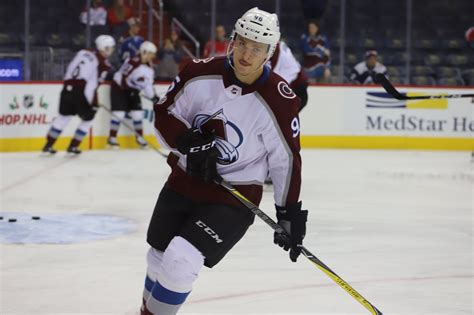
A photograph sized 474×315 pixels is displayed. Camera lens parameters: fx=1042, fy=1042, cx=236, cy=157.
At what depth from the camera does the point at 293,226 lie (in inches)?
135

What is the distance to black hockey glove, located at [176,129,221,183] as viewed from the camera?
333 centimetres

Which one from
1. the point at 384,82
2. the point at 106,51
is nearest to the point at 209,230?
the point at 384,82

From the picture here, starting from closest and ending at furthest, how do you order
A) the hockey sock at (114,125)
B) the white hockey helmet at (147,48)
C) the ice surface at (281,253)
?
the ice surface at (281,253), the hockey sock at (114,125), the white hockey helmet at (147,48)

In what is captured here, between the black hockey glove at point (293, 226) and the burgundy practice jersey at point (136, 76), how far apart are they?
8839 mm

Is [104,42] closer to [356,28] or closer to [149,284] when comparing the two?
[356,28]

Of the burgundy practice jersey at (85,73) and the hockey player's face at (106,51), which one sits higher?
the hockey player's face at (106,51)

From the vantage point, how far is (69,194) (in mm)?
8219

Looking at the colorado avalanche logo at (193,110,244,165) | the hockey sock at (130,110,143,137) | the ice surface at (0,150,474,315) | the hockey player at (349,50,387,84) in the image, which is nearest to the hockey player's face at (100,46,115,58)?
the hockey sock at (130,110,143,137)

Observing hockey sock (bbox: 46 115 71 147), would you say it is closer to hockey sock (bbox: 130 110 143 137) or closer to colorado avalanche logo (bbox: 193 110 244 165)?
hockey sock (bbox: 130 110 143 137)

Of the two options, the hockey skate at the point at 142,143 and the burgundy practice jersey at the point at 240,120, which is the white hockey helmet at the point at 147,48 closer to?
the hockey skate at the point at 142,143

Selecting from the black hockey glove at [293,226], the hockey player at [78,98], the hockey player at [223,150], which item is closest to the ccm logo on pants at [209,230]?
the hockey player at [223,150]

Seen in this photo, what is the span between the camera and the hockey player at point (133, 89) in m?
12.2

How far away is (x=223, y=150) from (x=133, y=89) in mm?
8836

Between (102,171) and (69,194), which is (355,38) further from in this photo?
(69,194)
